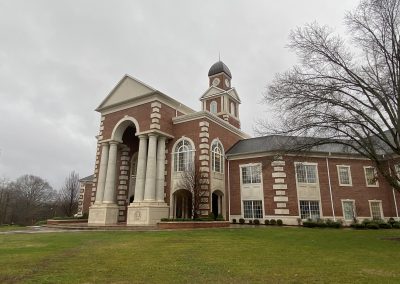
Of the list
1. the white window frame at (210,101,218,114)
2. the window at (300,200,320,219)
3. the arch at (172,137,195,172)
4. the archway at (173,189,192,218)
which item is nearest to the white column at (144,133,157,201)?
the arch at (172,137,195,172)

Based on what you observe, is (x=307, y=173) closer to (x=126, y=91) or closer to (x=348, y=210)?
(x=348, y=210)

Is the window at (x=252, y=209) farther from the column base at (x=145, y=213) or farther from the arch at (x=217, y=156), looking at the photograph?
the column base at (x=145, y=213)

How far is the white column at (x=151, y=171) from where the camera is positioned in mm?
27062

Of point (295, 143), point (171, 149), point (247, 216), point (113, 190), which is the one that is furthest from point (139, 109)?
point (295, 143)

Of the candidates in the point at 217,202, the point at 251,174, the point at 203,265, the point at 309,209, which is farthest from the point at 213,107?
the point at 203,265

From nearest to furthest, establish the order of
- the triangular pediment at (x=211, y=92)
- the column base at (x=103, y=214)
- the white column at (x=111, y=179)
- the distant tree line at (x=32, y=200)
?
the column base at (x=103, y=214), the white column at (x=111, y=179), the triangular pediment at (x=211, y=92), the distant tree line at (x=32, y=200)

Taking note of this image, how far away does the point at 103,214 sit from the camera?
28672mm

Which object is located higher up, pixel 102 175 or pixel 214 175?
pixel 102 175

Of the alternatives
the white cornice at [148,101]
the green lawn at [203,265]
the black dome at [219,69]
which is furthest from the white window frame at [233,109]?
the green lawn at [203,265]

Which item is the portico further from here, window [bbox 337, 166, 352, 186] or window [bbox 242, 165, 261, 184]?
window [bbox 337, 166, 352, 186]

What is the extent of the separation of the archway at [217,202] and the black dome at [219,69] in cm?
2045

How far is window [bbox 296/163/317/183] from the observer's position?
28812mm

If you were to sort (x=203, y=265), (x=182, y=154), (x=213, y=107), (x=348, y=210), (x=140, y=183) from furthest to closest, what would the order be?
1. (x=213, y=107)
2. (x=182, y=154)
3. (x=348, y=210)
4. (x=140, y=183)
5. (x=203, y=265)

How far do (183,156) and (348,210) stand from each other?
1741 centimetres
